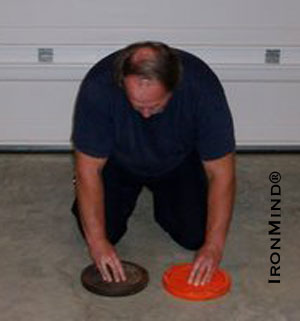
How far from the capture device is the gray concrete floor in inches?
119

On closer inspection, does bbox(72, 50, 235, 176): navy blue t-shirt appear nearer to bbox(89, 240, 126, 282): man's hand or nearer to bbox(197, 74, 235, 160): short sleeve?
bbox(197, 74, 235, 160): short sleeve

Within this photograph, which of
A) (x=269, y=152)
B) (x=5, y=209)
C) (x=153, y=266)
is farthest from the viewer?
(x=269, y=152)

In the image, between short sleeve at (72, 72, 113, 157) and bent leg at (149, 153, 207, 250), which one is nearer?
short sleeve at (72, 72, 113, 157)

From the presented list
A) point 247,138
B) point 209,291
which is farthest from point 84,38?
point 209,291

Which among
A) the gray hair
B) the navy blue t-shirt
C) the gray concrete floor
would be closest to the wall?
the gray concrete floor

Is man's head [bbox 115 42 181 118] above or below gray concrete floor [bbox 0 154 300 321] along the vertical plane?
above

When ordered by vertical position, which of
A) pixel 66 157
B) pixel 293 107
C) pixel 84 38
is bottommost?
pixel 66 157

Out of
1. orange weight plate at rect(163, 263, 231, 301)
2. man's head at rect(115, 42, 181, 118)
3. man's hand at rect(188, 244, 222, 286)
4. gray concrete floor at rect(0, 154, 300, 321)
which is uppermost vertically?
man's head at rect(115, 42, 181, 118)

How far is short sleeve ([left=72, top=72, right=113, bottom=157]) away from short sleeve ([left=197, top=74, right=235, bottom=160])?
32cm

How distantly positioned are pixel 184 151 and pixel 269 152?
5.60ft

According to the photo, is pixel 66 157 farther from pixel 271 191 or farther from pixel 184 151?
pixel 184 151

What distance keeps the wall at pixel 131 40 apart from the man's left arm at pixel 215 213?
157 centimetres

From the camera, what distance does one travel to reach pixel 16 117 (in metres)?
4.64

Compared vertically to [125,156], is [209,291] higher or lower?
lower
